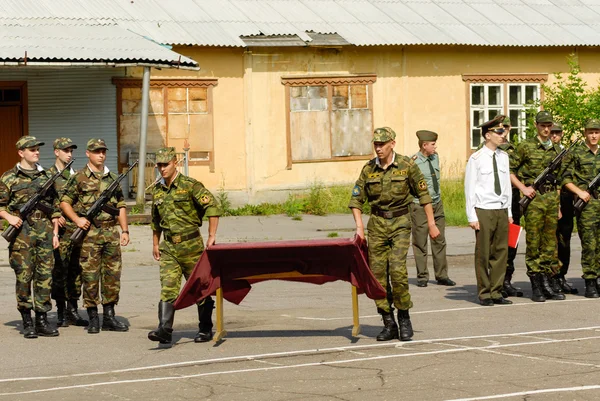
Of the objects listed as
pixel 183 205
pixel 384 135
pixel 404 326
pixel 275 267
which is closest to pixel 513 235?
pixel 404 326

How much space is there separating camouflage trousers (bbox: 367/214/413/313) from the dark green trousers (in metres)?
2.19

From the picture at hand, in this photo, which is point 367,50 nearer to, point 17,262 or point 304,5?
point 304,5

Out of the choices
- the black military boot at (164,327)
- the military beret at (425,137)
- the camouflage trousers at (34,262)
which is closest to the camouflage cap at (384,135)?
the black military boot at (164,327)

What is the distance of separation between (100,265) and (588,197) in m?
5.57

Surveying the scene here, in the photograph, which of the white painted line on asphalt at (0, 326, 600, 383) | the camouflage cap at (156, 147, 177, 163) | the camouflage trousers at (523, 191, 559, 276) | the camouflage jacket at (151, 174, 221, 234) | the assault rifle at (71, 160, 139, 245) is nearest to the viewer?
the white painted line on asphalt at (0, 326, 600, 383)

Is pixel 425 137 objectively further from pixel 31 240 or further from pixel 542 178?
pixel 31 240

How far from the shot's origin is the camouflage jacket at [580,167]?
46.3ft

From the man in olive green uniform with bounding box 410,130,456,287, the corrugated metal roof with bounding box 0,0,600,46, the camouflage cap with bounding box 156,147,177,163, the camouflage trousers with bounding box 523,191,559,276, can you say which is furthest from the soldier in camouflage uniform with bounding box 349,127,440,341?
the corrugated metal roof with bounding box 0,0,600,46

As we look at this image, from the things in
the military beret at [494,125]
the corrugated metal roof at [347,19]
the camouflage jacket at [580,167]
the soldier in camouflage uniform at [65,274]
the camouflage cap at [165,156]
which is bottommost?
the soldier in camouflage uniform at [65,274]

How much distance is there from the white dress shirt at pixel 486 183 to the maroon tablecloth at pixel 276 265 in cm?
240

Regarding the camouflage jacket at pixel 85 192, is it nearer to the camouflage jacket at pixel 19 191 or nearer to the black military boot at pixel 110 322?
the camouflage jacket at pixel 19 191

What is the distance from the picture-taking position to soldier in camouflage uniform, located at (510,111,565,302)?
13906 millimetres

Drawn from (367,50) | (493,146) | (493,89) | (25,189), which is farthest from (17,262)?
(493,89)

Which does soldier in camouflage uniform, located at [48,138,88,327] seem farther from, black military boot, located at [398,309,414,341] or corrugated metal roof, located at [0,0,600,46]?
corrugated metal roof, located at [0,0,600,46]
